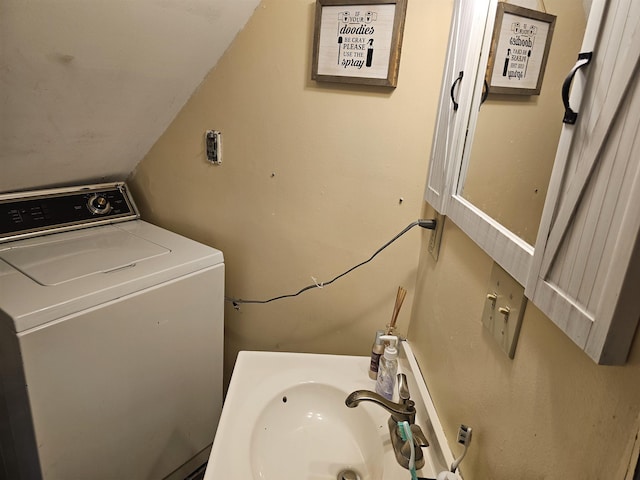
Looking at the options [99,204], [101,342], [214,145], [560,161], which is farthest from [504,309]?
[99,204]

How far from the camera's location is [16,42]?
0.98 meters

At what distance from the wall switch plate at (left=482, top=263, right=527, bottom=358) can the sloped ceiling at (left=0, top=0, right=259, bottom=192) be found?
111 cm

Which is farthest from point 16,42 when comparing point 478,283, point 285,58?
point 478,283

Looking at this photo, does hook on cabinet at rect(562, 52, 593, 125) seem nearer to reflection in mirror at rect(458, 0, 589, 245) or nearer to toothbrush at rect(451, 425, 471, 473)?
reflection in mirror at rect(458, 0, 589, 245)

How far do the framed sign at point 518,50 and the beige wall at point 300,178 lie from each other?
366 millimetres

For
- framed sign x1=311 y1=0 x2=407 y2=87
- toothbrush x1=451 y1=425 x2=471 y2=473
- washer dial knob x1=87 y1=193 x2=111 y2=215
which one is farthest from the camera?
washer dial knob x1=87 y1=193 x2=111 y2=215

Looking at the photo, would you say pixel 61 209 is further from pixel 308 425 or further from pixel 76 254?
pixel 308 425

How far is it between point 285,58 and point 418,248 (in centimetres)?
77

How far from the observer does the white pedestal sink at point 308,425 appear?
953 millimetres

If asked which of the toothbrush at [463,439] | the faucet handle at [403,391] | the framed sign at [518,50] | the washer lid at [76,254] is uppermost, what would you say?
the framed sign at [518,50]

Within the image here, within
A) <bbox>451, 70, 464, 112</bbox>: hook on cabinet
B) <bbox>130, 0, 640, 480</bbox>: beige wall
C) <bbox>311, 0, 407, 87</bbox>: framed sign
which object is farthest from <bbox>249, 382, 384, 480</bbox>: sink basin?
<bbox>311, 0, 407, 87</bbox>: framed sign

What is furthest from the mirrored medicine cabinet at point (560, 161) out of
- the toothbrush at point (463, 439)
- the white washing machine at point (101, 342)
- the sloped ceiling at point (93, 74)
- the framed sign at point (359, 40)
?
the white washing machine at point (101, 342)

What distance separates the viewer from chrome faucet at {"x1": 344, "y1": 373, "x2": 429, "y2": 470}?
91cm

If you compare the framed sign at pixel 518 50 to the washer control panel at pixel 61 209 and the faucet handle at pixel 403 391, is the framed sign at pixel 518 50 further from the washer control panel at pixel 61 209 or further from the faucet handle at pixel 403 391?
the washer control panel at pixel 61 209
